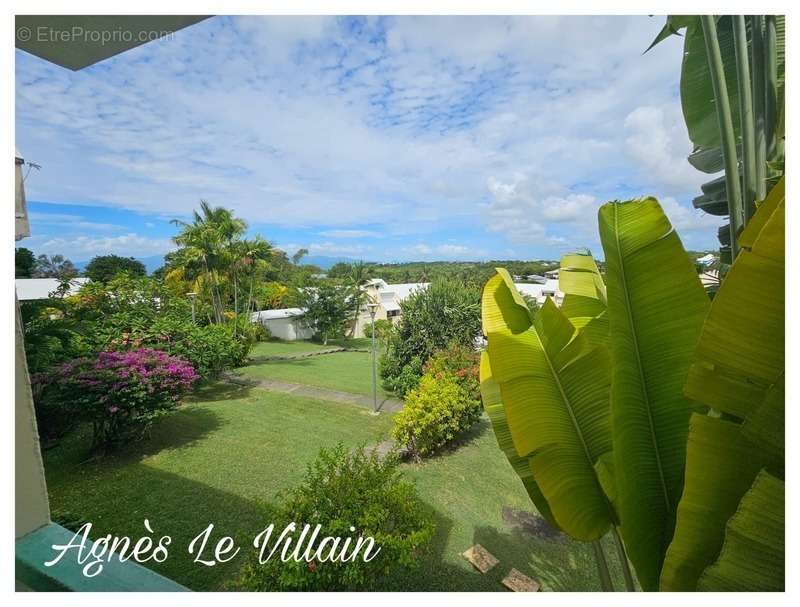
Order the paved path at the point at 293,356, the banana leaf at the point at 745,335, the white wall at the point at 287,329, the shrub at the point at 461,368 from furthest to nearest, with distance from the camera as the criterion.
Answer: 1. the white wall at the point at 287,329
2. the paved path at the point at 293,356
3. the shrub at the point at 461,368
4. the banana leaf at the point at 745,335

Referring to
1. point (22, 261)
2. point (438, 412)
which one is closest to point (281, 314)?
point (22, 261)

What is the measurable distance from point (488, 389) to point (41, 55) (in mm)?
2079

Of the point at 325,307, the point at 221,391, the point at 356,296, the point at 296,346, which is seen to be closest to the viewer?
the point at 221,391

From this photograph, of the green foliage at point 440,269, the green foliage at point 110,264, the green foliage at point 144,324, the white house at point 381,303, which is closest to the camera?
the green foliage at point 144,324

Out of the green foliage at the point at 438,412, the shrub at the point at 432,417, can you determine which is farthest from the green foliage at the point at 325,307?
the shrub at the point at 432,417

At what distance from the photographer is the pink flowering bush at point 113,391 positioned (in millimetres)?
3955

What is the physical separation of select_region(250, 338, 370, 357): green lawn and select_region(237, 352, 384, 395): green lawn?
5.61 ft

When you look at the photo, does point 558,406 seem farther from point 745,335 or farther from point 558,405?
point 745,335

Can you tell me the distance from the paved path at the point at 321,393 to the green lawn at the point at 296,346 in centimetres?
408

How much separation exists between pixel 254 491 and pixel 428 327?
17.0ft

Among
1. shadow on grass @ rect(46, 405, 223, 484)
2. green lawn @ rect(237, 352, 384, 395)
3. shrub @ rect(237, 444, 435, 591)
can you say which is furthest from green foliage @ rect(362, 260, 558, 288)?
shrub @ rect(237, 444, 435, 591)

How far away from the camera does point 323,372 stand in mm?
10117

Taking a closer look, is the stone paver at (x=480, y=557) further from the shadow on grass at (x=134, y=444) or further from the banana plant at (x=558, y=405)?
the shadow on grass at (x=134, y=444)
